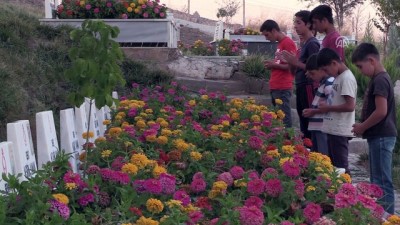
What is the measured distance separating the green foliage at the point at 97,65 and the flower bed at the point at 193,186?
42cm

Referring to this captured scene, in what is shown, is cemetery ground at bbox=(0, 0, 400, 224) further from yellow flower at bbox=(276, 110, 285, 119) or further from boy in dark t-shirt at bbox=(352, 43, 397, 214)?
boy in dark t-shirt at bbox=(352, 43, 397, 214)

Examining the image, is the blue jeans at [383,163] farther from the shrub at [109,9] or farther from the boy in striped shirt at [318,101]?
the shrub at [109,9]

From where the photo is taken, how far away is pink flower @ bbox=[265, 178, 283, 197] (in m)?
3.83

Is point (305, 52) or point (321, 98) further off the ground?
point (305, 52)

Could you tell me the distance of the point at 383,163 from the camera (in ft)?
18.5

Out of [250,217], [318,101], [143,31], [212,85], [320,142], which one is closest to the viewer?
[250,217]

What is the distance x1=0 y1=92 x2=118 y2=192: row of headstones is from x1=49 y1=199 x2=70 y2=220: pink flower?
74 centimetres

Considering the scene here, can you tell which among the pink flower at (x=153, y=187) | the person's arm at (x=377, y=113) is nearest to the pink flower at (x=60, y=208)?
the pink flower at (x=153, y=187)

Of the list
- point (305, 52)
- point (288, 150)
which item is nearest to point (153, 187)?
point (288, 150)

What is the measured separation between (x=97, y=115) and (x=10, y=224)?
367cm

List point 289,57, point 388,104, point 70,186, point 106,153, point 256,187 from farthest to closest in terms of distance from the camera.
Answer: point 289,57
point 388,104
point 106,153
point 256,187
point 70,186

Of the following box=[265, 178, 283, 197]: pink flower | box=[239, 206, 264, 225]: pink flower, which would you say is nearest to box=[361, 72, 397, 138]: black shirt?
box=[265, 178, 283, 197]: pink flower

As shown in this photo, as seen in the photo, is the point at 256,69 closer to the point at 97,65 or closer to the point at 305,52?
the point at 305,52

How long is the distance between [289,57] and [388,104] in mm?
2026
